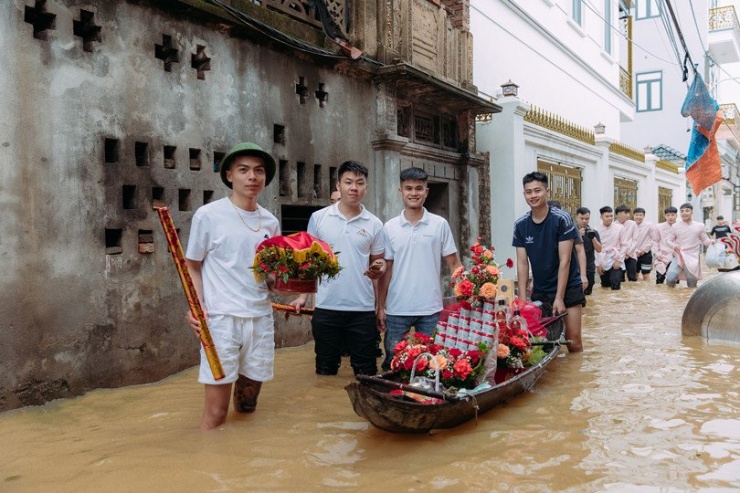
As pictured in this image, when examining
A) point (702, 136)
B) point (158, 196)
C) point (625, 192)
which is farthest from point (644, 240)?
point (158, 196)

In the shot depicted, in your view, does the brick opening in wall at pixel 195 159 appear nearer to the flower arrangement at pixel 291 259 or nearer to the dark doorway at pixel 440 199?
the flower arrangement at pixel 291 259

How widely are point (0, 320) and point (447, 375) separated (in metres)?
3.46

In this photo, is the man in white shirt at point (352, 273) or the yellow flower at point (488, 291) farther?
the man in white shirt at point (352, 273)

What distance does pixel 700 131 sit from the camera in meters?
11.3

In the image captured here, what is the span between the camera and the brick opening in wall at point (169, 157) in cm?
639

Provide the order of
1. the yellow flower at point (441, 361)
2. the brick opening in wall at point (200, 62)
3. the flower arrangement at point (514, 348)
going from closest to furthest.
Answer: the yellow flower at point (441, 361) < the flower arrangement at point (514, 348) < the brick opening in wall at point (200, 62)

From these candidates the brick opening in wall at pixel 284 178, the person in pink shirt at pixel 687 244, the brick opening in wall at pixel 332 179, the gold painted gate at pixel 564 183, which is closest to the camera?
the brick opening in wall at pixel 284 178

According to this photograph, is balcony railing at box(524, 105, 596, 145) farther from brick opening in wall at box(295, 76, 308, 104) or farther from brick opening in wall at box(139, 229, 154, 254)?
brick opening in wall at box(139, 229, 154, 254)

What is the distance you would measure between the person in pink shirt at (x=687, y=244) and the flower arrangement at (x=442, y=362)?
415 inches

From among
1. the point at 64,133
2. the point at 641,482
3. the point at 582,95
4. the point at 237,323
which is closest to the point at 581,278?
the point at 641,482

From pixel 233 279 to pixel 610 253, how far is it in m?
12.3

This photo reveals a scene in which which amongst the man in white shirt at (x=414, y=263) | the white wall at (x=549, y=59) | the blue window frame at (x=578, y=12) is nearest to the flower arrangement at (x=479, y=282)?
the man in white shirt at (x=414, y=263)

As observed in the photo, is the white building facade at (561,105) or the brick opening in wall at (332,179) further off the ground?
the white building facade at (561,105)

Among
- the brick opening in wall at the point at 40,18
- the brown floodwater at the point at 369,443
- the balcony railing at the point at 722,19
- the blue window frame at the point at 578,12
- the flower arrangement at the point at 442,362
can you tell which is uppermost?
the balcony railing at the point at 722,19
